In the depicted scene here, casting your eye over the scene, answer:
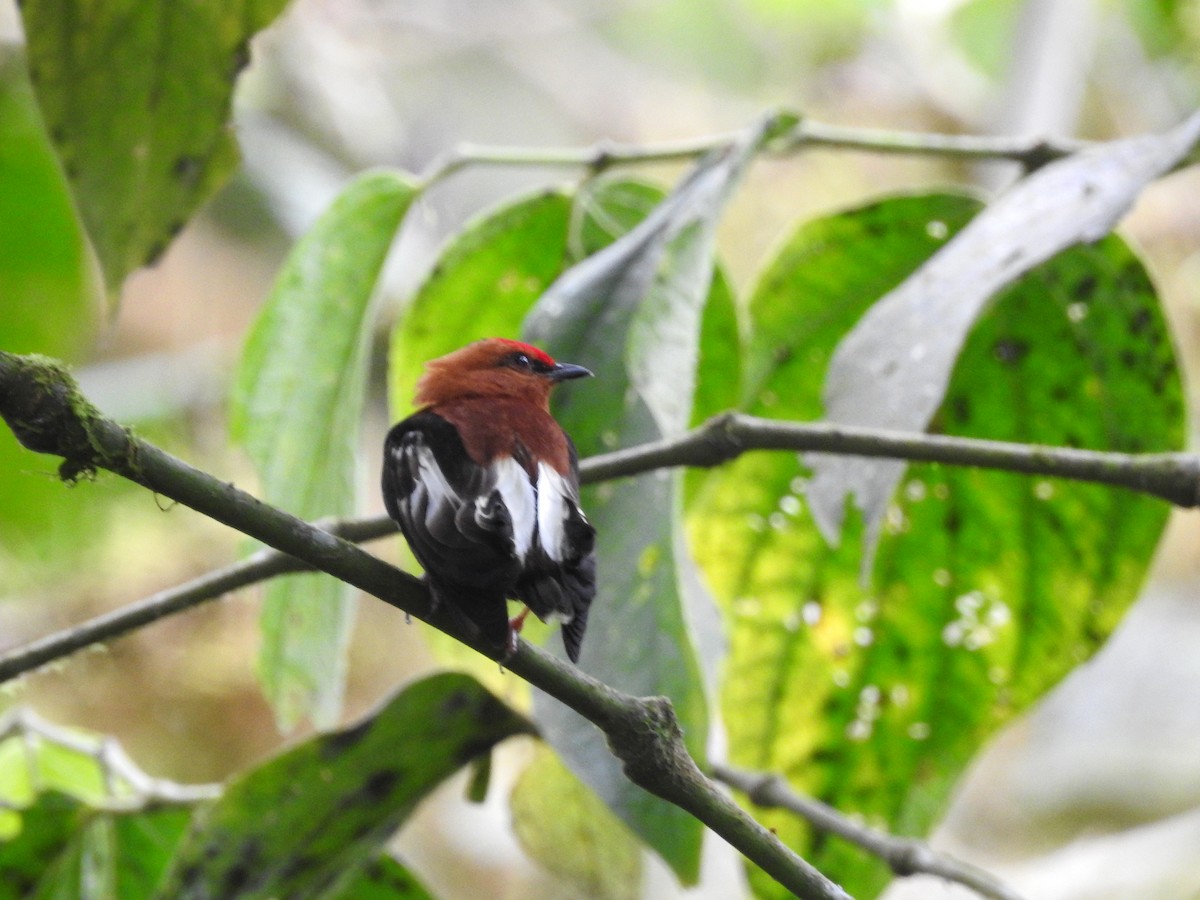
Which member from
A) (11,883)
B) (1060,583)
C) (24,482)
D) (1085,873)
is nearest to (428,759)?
(11,883)

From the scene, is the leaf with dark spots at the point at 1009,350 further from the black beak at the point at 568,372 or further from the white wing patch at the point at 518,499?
the white wing patch at the point at 518,499

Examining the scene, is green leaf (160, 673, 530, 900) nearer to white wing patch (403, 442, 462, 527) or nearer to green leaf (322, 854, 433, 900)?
green leaf (322, 854, 433, 900)

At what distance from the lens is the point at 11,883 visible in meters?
2.13

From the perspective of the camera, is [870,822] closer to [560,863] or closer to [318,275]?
[560,863]

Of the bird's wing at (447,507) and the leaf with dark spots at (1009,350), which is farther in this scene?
the leaf with dark spots at (1009,350)

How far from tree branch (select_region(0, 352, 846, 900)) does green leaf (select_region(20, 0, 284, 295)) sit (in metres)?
0.65

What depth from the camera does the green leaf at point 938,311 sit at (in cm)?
158

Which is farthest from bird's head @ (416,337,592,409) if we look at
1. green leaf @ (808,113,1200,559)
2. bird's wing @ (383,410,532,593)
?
green leaf @ (808,113,1200,559)

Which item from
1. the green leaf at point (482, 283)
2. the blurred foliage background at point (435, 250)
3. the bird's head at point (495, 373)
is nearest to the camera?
the bird's head at point (495, 373)

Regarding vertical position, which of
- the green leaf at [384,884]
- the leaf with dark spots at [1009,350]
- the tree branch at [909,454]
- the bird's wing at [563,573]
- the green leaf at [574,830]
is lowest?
the green leaf at [384,884]

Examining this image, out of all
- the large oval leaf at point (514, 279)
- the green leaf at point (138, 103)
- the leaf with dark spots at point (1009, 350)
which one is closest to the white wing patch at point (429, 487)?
the green leaf at point (138, 103)

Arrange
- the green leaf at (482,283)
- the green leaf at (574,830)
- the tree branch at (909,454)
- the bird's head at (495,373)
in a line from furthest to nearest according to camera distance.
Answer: the green leaf at (482,283) → the green leaf at (574,830) → the bird's head at (495,373) → the tree branch at (909,454)

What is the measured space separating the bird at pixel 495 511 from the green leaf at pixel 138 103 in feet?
1.59

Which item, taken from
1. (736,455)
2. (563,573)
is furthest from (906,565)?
(563,573)
